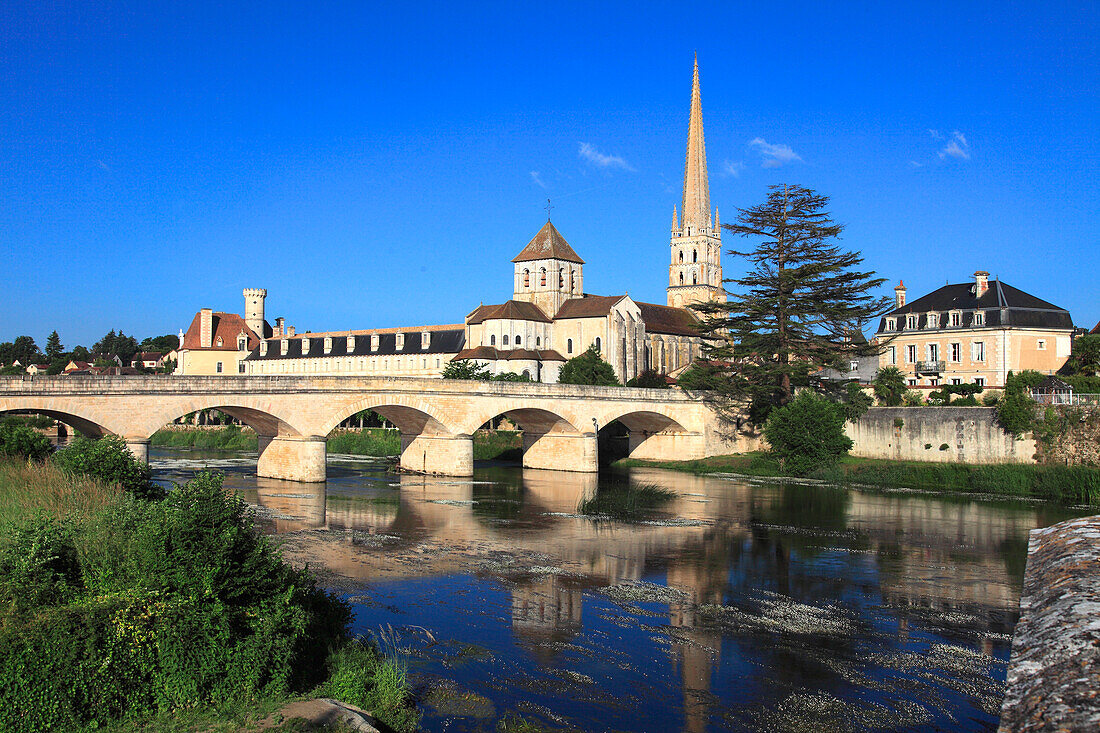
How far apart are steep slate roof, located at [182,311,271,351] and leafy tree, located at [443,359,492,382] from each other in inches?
1245

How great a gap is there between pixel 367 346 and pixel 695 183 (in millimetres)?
42910

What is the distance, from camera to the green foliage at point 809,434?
1716 inches

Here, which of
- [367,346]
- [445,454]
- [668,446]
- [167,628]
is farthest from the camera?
[367,346]

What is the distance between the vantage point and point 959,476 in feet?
126

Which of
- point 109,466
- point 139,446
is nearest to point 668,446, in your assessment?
point 139,446

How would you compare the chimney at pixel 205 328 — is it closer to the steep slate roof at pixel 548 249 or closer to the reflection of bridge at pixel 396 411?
the steep slate roof at pixel 548 249

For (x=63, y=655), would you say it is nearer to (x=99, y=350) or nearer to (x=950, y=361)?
(x=950, y=361)

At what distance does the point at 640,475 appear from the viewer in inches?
1804

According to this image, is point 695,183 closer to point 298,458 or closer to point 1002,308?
point 1002,308

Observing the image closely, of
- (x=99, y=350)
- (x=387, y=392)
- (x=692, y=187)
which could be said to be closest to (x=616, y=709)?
(x=387, y=392)

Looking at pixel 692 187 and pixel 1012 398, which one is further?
pixel 692 187

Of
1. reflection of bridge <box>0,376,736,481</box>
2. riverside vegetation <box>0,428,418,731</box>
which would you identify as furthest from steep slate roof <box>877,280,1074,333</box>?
riverside vegetation <box>0,428,418,731</box>

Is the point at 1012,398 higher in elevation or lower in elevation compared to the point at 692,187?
lower

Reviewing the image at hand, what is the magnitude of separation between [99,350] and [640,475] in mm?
128867
